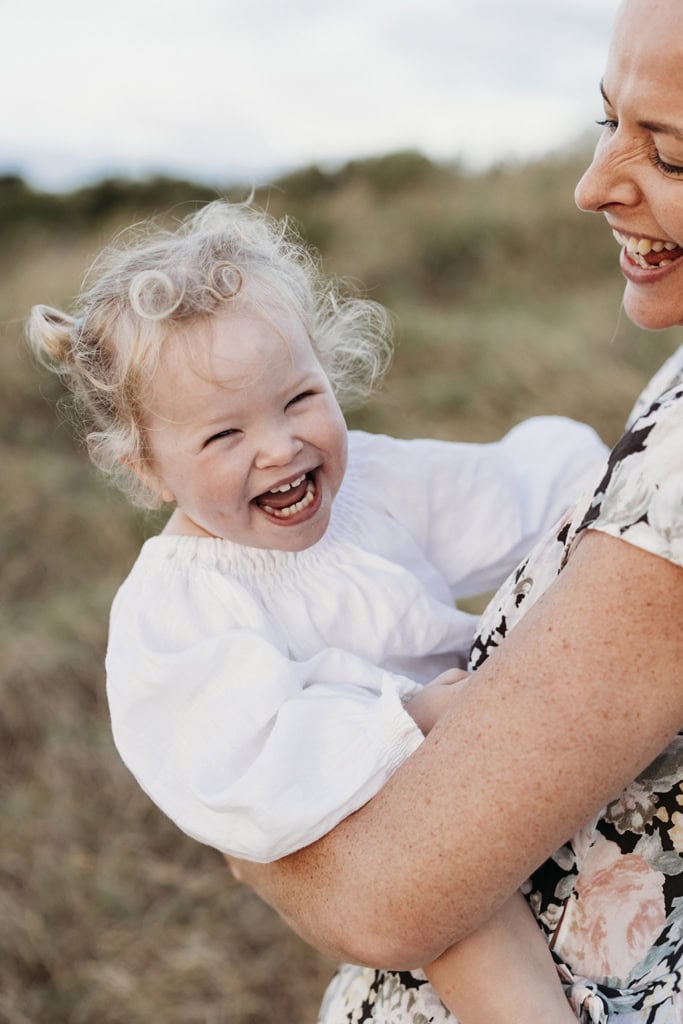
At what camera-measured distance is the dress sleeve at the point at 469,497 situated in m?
1.87

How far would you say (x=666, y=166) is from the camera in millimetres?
1324

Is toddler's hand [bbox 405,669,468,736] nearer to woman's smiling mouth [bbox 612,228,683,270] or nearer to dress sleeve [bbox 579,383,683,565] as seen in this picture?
dress sleeve [bbox 579,383,683,565]

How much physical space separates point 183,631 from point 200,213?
0.81m

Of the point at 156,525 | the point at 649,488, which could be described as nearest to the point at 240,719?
the point at 649,488

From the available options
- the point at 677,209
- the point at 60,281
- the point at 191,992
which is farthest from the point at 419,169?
the point at 677,209

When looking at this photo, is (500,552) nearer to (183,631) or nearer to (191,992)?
(183,631)

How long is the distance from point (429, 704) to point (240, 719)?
0.82 feet

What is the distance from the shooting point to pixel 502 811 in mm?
1070

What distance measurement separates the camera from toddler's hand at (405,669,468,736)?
4.45ft

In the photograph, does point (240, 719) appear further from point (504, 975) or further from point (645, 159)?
point (645, 159)

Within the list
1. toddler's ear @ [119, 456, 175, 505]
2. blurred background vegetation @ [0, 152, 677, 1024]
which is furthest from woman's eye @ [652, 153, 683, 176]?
blurred background vegetation @ [0, 152, 677, 1024]

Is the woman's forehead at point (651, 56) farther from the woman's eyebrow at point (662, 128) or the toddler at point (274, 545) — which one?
the toddler at point (274, 545)

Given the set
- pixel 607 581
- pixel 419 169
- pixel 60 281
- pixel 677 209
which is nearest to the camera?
pixel 607 581

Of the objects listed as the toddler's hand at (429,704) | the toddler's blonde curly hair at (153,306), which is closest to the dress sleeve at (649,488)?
the toddler's hand at (429,704)
